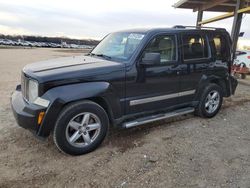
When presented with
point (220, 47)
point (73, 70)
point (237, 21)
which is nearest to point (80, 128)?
point (73, 70)

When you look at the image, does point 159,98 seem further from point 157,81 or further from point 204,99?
point 204,99

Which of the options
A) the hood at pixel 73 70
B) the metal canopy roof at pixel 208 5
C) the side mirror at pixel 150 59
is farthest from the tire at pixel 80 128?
the metal canopy roof at pixel 208 5

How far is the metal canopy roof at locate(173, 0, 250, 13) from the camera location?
10.8m

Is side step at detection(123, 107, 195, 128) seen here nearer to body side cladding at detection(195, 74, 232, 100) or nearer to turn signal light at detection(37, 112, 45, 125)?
body side cladding at detection(195, 74, 232, 100)

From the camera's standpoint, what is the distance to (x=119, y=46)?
186 inches

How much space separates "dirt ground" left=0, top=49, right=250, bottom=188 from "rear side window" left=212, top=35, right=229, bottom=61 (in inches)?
63.7

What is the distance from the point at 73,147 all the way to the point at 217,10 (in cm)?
1166

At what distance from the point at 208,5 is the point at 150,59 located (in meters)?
8.85

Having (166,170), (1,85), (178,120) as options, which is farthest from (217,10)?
(166,170)

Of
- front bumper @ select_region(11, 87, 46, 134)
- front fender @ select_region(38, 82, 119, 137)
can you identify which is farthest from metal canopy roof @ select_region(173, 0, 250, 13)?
front bumper @ select_region(11, 87, 46, 134)

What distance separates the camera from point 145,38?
14.4 ft

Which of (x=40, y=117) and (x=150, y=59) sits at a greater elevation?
(x=150, y=59)

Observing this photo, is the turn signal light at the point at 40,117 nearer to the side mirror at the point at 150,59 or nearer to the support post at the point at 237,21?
the side mirror at the point at 150,59

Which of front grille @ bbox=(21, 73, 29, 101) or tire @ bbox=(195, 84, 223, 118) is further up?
front grille @ bbox=(21, 73, 29, 101)
